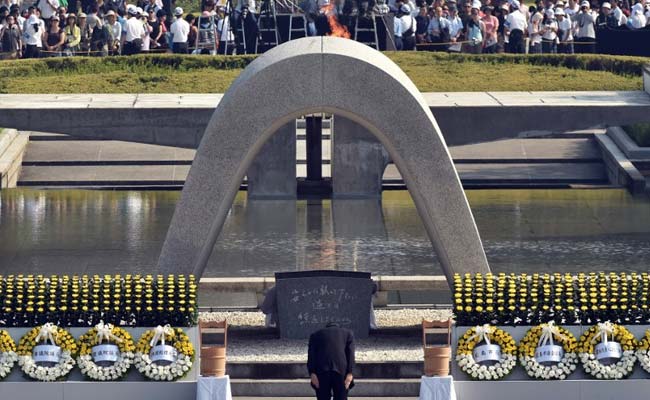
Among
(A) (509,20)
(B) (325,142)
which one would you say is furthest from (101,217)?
(A) (509,20)

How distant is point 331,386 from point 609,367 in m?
3.33

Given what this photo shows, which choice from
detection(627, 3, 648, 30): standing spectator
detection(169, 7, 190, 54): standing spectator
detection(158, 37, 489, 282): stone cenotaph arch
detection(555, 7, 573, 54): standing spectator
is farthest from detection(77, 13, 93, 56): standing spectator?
detection(158, 37, 489, 282): stone cenotaph arch

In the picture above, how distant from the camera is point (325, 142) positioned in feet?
148

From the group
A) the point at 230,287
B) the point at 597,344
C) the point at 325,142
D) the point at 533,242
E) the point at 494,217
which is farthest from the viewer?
the point at 325,142

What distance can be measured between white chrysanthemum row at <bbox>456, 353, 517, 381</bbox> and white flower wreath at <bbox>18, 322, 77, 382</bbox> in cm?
455

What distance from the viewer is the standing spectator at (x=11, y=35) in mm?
A: 50656

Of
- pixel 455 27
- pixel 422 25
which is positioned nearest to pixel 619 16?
pixel 455 27

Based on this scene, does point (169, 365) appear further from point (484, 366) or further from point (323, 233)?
point (323, 233)

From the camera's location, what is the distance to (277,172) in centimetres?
4103

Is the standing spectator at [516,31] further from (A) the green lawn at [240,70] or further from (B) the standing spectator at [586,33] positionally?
(A) the green lawn at [240,70]

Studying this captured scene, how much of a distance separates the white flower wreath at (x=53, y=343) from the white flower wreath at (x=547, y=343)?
17.3ft

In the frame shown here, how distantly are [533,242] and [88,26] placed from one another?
18691 mm

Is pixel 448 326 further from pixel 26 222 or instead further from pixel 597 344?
pixel 26 222

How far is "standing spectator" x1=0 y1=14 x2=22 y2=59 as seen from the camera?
50656 mm
